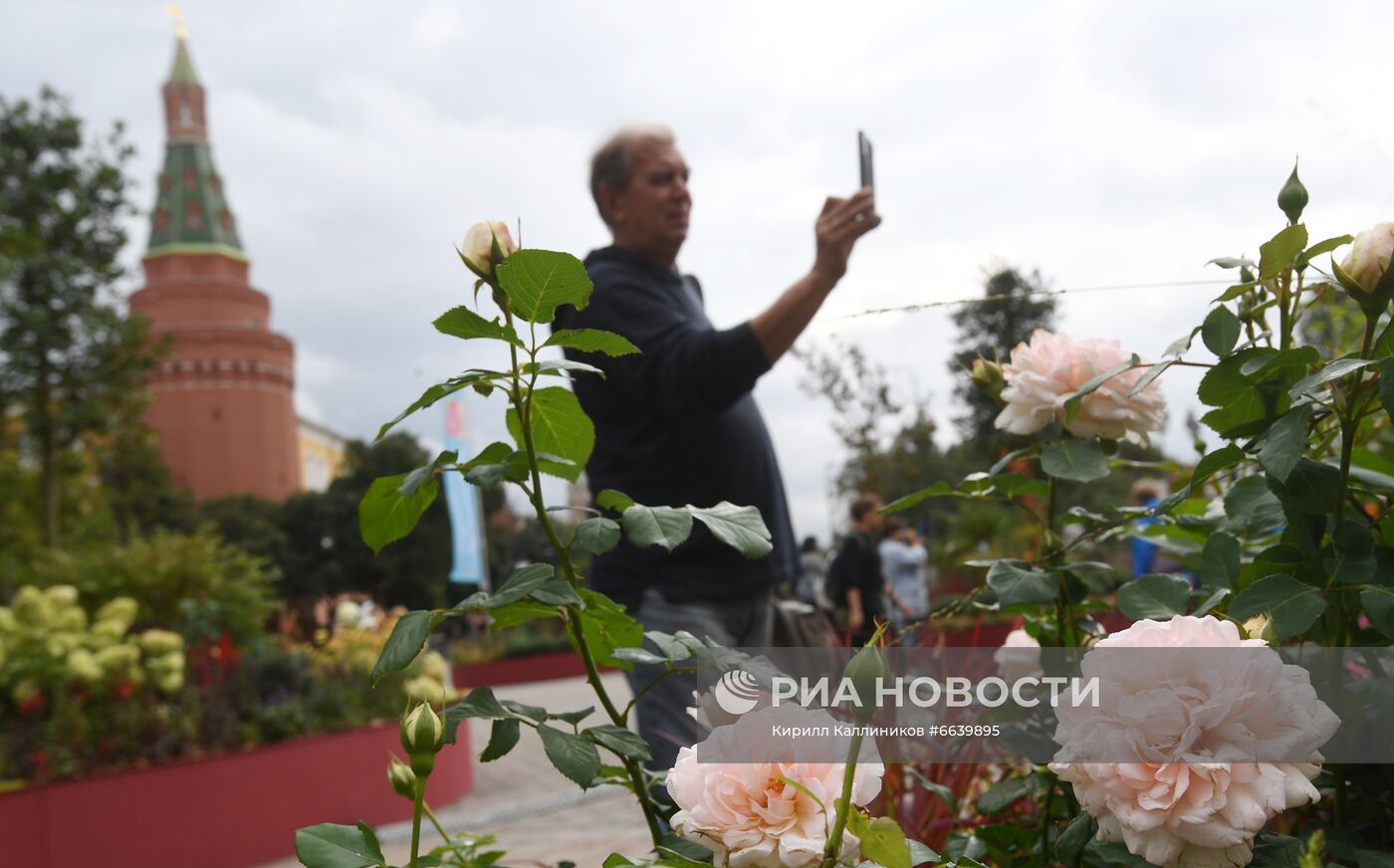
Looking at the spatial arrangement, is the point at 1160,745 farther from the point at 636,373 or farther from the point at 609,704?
the point at 636,373

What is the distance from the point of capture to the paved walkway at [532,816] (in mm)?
4566

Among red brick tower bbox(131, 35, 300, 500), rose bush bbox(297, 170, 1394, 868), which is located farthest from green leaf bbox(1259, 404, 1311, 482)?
red brick tower bbox(131, 35, 300, 500)

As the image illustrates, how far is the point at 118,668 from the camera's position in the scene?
5.07m

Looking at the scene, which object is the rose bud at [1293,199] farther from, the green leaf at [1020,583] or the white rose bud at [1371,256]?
the green leaf at [1020,583]

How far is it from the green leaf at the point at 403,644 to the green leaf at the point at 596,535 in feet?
0.40

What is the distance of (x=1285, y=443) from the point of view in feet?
2.38

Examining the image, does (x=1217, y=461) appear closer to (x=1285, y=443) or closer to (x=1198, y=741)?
(x=1285, y=443)

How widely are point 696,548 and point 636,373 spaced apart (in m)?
0.32

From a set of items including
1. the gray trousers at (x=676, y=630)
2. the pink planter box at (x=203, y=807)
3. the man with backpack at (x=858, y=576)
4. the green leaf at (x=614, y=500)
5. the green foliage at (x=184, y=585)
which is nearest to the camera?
the green leaf at (x=614, y=500)

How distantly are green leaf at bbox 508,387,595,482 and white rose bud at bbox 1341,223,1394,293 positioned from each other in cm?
54

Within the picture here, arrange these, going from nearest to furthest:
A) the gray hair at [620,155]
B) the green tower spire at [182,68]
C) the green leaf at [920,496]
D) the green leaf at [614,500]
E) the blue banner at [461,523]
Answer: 1. the green leaf at [614,500]
2. the green leaf at [920,496]
3. the gray hair at [620,155]
4. the blue banner at [461,523]
5. the green tower spire at [182,68]

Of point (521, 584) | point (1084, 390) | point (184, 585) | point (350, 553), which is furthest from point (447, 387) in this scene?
point (350, 553)

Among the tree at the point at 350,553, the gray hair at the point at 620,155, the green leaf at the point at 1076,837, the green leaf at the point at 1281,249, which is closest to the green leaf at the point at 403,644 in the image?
the green leaf at the point at 1076,837

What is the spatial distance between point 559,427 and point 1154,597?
48cm
